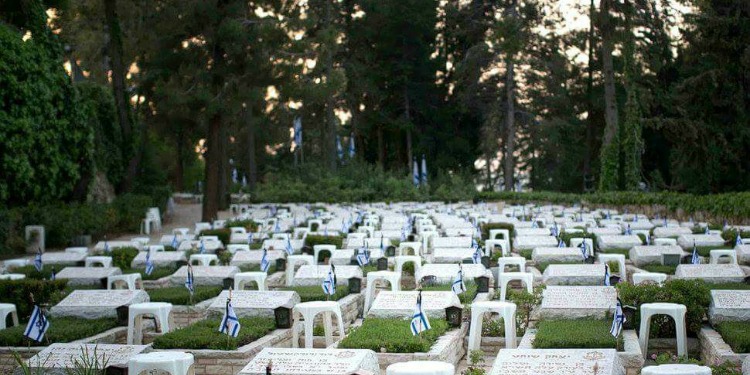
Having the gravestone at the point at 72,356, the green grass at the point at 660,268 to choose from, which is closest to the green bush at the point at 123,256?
the green grass at the point at 660,268

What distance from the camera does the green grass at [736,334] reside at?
10.8m

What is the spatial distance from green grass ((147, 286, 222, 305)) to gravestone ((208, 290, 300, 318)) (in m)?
2.00

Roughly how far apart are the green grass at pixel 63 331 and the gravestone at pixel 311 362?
440cm

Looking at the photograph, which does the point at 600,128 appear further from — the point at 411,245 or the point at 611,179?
the point at 411,245

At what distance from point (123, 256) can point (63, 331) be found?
31.2 ft

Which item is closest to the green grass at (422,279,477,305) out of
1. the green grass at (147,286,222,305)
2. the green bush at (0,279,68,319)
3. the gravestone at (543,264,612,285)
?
the gravestone at (543,264,612,285)

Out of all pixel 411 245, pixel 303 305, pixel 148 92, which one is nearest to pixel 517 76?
pixel 148 92

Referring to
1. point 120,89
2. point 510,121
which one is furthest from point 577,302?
point 510,121

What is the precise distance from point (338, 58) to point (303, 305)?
4831 centimetres

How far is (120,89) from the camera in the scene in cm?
4062

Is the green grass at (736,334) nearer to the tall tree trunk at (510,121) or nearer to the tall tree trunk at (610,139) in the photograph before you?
the tall tree trunk at (610,139)

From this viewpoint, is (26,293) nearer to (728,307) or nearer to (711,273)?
(728,307)

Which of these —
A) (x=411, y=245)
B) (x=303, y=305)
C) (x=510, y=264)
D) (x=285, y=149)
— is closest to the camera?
(x=303, y=305)

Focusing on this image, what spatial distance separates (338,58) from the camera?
60562 mm
